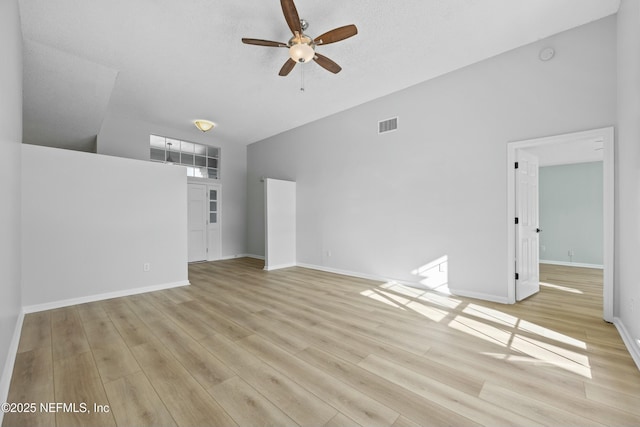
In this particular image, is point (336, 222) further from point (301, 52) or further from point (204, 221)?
point (204, 221)

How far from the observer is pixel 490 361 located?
6.96 ft

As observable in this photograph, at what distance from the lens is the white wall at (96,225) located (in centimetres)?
341

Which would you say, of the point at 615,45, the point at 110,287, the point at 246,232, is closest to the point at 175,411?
the point at 110,287

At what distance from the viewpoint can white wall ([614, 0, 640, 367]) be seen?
2160 millimetres

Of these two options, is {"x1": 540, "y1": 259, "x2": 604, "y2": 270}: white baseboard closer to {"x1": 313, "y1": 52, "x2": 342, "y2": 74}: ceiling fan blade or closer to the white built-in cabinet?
{"x1": 313, "y1": 52, "x2": 342, "y2": 74}: ceiling fan blade

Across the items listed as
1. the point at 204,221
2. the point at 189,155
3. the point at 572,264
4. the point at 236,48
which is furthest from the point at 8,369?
the point at 572,264

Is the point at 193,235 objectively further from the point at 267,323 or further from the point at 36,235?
the point at 267,323

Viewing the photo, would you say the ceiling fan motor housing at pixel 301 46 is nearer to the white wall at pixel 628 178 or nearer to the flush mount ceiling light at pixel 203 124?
the white wall at pixel 628 178

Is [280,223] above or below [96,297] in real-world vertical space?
above

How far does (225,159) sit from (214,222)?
6.15 feet

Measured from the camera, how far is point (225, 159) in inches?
302

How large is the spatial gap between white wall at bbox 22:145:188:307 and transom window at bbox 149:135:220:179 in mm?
2477

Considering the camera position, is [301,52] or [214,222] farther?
[214,222]

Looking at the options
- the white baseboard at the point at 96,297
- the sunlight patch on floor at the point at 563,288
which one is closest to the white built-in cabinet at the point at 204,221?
the white baseboard at the point at 96,297
